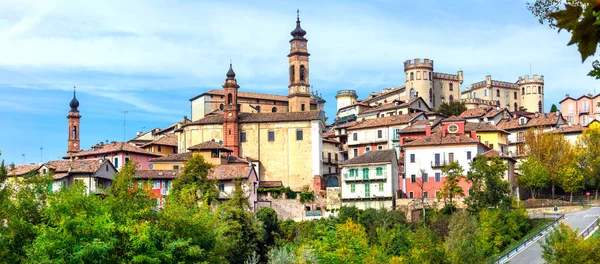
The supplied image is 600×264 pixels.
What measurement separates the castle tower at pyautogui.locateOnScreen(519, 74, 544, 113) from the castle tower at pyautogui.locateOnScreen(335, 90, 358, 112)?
24.5 meters

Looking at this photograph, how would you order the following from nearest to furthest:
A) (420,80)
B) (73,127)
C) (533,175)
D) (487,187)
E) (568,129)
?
(487,187) < (533,175) < (568,129) < (73,127) < (420,80)

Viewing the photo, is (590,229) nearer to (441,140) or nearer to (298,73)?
(441,140)

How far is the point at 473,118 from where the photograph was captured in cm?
8750

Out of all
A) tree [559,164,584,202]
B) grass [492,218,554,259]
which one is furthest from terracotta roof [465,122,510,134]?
grass [492,218,554,259]

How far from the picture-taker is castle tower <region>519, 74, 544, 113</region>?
117938 mm

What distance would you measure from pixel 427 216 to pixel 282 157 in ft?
68.0

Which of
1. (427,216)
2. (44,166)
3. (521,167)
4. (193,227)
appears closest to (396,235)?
(427,216)

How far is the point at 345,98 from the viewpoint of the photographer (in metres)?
119

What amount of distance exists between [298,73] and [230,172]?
25449 millimetres

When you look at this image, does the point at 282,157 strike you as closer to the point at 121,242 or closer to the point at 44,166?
the point at 44,166

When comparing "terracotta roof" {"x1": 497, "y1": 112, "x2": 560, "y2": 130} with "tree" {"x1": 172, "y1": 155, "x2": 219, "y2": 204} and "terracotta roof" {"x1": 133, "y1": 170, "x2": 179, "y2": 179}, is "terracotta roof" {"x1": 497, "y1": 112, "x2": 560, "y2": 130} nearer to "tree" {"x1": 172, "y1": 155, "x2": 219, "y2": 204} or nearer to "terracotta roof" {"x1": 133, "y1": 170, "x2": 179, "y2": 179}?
"tree" {"x1": 172, "y1": 155, "x2": 219, "y2": 204}

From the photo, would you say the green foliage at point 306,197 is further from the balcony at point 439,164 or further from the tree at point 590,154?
the tree at point 590,154

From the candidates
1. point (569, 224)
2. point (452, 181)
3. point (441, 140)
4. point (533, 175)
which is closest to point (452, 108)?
point (441, 140)

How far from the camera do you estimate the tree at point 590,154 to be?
232 ft
